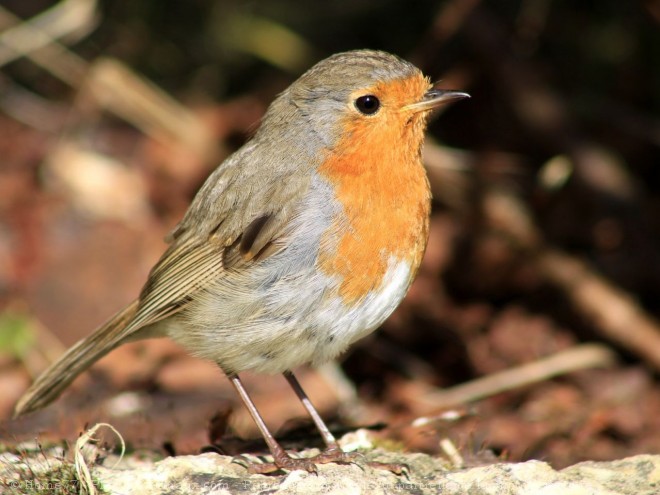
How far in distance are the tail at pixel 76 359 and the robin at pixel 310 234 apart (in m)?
0.10

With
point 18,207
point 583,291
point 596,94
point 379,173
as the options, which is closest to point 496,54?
point 596,94

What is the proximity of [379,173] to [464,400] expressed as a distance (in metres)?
2.10

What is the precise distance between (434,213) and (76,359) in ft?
10.3

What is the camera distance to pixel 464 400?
5.31m

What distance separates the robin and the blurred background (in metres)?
0.45

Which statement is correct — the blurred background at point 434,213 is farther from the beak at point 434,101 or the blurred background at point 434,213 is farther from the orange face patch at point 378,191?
the beak at point 434,101

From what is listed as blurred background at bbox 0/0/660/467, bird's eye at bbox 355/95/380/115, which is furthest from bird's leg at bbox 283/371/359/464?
bird's eye at bbox 355/95/380/115

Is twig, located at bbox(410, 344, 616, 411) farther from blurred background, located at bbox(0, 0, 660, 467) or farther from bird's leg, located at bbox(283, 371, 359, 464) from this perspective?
bird's leg, located at bbox(283, 371, 359, 464)

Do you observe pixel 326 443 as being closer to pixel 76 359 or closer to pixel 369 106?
pixel 76 359

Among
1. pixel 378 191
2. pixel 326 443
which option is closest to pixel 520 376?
pixel 326 443

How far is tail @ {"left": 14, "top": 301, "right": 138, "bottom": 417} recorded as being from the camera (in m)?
4.15

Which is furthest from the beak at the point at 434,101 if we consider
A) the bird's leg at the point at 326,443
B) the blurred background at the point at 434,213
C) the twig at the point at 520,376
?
the twig at the point at 520,376

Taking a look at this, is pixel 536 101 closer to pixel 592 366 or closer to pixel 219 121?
pixel 592 366

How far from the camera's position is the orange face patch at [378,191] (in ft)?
11.5
